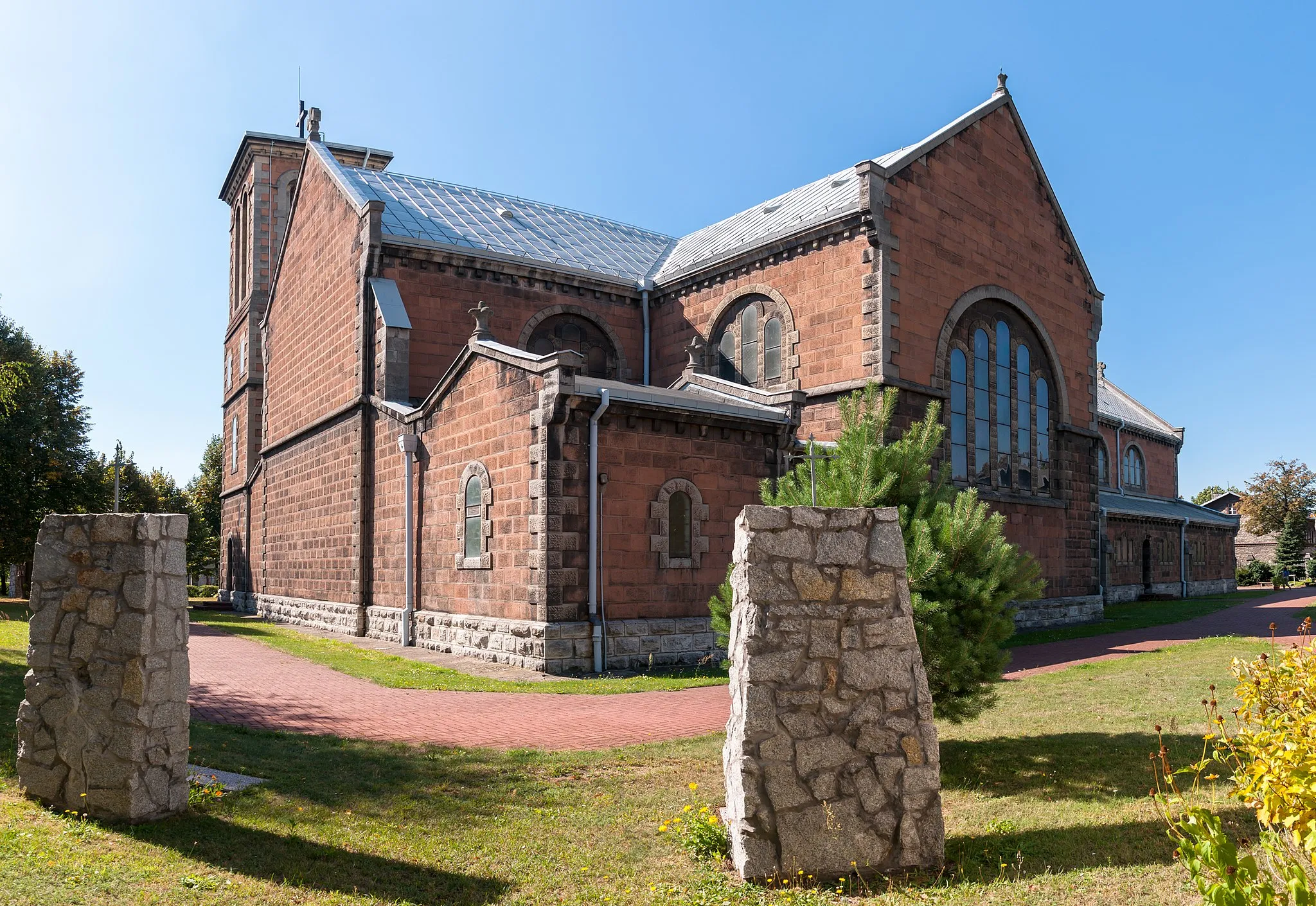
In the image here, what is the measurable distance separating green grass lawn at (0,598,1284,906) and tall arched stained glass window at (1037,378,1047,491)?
15.7m

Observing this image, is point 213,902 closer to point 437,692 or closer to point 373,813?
point 373,813

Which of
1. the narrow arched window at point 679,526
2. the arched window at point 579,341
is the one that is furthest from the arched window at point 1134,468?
the narrow arched window at point 679,526

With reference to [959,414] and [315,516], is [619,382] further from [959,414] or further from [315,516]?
[315,516]

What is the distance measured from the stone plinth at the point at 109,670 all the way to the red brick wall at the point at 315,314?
15.7 metres

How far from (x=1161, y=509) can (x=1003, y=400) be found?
71.6ft

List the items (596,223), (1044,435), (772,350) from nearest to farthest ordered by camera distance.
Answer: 1. (772,350)
2. (1044,435)
3. (596,223)

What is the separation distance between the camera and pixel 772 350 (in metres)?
22.4

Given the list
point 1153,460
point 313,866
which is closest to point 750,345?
point 313,866

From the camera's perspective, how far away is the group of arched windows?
22609 mm

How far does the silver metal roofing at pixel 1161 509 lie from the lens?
3631cm

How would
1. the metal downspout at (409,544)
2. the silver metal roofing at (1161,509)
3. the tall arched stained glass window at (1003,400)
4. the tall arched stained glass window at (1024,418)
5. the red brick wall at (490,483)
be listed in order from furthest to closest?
the silver metal roofing at (1161,509), the tall arched stained glass window at (1024,418), the tall arched stained glass window at (1003,400), the metal downspout at (409,544), the red brick wall at (490,483)

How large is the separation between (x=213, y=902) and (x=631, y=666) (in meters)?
10.7

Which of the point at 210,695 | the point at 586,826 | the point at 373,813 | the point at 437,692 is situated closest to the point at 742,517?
the point at 586,826

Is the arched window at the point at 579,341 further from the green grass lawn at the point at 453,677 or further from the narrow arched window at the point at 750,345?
the green grass lawn at the point at 453,677
